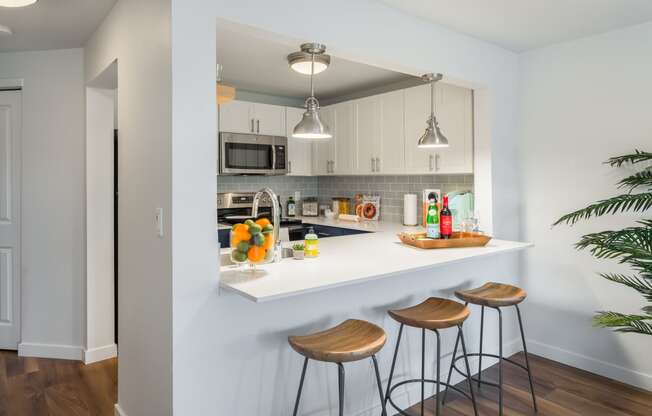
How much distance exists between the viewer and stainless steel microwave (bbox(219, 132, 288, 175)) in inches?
156

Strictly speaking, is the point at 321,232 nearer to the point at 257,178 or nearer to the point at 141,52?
the point at 257,178

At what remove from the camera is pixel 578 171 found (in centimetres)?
295

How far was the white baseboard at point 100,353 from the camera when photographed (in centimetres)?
311

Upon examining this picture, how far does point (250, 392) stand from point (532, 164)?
8.41 ft

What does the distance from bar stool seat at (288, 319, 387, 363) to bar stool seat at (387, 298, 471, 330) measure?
243 millimetres

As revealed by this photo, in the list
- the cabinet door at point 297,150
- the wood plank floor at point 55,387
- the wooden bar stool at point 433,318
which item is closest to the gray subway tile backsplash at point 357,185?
the cabinet door at point 297,150

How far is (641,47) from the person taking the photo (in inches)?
104

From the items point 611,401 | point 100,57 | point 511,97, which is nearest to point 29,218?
point 100,57

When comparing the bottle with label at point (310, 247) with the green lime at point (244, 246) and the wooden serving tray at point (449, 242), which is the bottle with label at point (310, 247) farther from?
the wooden serving tray at point (449, 242)

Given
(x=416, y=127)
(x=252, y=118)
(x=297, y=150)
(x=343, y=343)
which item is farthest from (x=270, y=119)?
(x=343, y=343)

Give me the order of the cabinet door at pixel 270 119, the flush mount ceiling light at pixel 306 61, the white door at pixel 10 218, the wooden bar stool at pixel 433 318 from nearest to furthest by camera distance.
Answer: the wooden bar stool at pixel 433 318, the flush mount ceiling light at pixel 306 61, the white door at pixel 10 218, the cabinet door at pixel 270 119

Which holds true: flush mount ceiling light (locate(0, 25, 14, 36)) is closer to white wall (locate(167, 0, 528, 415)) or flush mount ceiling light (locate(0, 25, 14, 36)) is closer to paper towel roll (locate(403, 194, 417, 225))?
white wall (locate(167, 0, 528, 415))

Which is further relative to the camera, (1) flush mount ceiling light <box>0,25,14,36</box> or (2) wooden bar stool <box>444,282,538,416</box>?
(1) flush mount ceiling light <box>0,25,14,36</box>

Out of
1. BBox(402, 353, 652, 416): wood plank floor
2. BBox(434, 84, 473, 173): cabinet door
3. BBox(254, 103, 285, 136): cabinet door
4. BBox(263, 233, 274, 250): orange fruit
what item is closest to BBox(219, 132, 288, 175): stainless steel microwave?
BBox(254, 103, 285, 136): cabinet door
